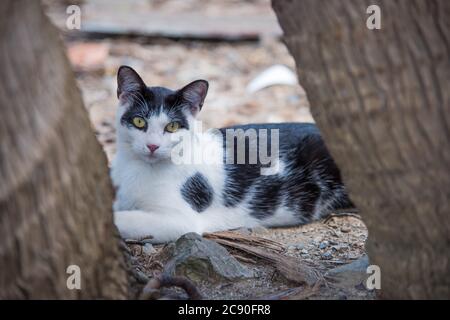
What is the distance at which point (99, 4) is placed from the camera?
826cm

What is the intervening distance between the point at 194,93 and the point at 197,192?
57 cm

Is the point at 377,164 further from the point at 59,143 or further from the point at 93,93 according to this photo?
the point at 93,93

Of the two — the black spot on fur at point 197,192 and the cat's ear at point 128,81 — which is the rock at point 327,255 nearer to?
the black spot on fur at point 197,192

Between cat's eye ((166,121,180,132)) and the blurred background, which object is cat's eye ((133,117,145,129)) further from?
the blurred background

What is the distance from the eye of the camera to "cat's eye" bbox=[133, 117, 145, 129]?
3375mm

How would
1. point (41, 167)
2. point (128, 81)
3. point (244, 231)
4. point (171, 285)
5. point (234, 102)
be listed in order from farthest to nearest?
1. point (234, 102)
2. point (244, 231)
3. point (128, 81)
4. point (171, 285)
5. point (41, 167)

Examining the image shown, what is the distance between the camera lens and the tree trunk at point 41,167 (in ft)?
6.06

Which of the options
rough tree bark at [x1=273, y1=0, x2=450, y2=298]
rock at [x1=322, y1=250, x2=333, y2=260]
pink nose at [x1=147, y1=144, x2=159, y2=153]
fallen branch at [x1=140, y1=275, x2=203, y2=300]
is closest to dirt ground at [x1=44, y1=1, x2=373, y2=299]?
rock at [x1=322, y1=250, x2=333, y2=260]

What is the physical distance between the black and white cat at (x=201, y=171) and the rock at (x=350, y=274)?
3.13ft

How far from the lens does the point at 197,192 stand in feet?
11.8

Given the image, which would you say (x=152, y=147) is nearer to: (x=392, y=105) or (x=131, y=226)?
(x=131, y=226)

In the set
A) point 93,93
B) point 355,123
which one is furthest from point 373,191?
point 93,93

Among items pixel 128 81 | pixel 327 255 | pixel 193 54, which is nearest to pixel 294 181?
pixel 327 255

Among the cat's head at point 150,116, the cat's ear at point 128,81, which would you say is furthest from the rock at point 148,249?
the cat's ear at point 128,81
